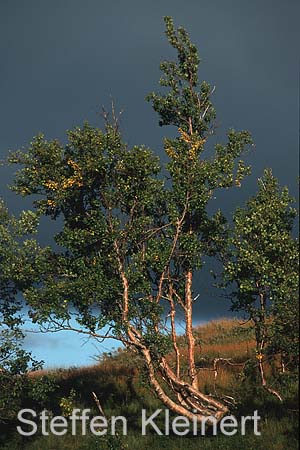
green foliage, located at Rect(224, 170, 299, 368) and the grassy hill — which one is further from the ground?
green foliage, located at Rect(224, 170, 299, 368)

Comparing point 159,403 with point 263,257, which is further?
point 159,403

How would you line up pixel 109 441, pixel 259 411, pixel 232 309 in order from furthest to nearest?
pixel 232 309, pixel 259 411, pixel 109 441

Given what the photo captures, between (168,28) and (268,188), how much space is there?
34.0ft

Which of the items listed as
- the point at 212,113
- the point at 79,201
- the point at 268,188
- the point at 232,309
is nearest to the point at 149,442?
the point at 232,309

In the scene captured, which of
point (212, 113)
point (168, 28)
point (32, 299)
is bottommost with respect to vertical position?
point (32, 299)

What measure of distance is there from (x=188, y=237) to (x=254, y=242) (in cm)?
339

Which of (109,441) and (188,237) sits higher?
(188,237)

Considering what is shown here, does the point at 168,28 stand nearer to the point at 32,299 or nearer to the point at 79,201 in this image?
the point at 79,201

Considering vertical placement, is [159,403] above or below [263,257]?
below

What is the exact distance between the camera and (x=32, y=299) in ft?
97.6

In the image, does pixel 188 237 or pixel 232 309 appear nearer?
pixel 188 237

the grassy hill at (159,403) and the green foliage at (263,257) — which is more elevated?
the green foliage at (263,257)

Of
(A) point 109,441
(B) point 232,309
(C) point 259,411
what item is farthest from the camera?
(B) point 232,309

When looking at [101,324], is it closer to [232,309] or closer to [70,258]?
[70,258]
